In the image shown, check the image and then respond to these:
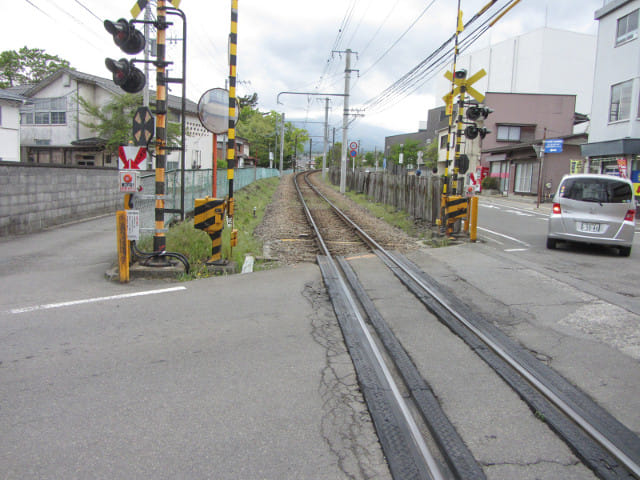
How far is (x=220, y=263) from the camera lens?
8477mm

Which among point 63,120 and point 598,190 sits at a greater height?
point 63,120

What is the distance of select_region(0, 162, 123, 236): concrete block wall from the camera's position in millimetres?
11594

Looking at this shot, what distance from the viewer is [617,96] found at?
23328mm

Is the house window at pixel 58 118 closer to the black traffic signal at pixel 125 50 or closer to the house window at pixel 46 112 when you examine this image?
the house window at pixel 46 112

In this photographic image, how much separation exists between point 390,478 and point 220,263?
613 cm

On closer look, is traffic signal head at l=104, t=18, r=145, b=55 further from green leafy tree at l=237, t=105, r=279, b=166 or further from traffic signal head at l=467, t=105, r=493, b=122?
green leafy tree at l=237, t=105, r=279, b=166

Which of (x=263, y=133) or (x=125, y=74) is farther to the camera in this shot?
(x=263, y=133)

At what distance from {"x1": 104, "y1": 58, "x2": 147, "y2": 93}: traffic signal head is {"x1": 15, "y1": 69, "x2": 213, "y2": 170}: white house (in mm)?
25411

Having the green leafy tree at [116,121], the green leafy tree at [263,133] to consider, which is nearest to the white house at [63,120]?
the green leafy tree at [116,121]

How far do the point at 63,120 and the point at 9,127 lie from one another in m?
9.42

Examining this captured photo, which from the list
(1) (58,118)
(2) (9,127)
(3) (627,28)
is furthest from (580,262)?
(1) (58,118)

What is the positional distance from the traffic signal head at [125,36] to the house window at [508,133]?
43.3 meters

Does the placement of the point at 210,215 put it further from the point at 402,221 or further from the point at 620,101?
the point at 620,101

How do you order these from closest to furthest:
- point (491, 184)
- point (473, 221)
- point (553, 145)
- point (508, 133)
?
1. point (473, 221)
2. point (553, 145)
3. point (491, 184)
4. point (508, 133)
